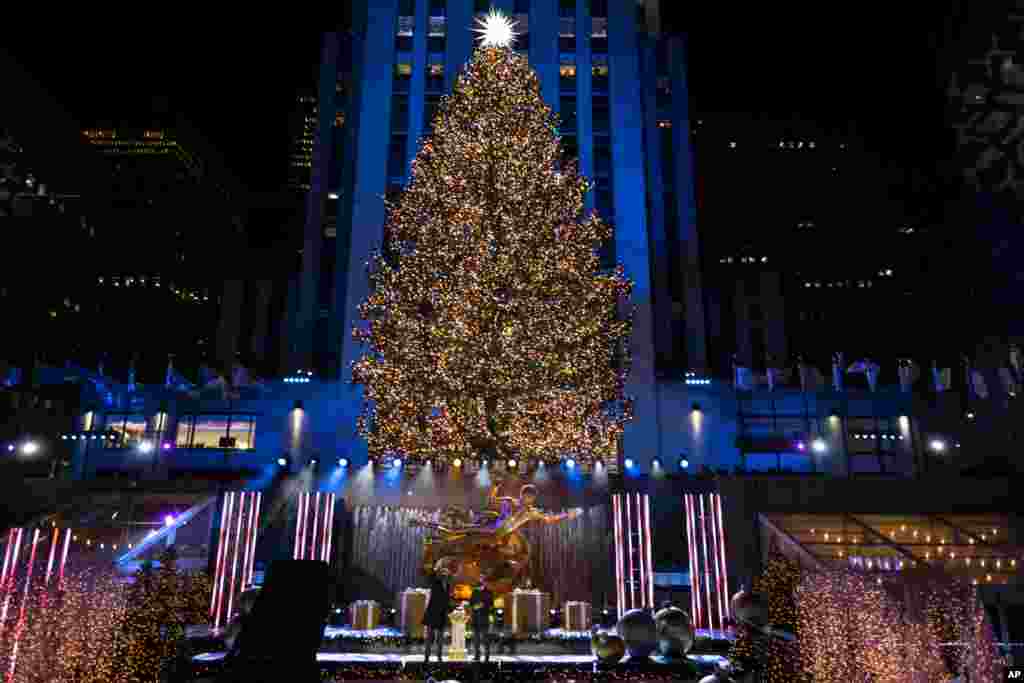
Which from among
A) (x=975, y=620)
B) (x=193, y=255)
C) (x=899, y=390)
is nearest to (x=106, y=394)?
(x=975, y=620)

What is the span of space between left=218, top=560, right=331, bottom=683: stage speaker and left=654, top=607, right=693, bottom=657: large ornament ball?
7.42 meters

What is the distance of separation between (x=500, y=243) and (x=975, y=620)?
1376 cm

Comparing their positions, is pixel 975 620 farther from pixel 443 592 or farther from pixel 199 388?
pixel 199 388

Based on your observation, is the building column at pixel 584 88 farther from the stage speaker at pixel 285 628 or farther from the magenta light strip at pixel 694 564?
the stage speaker at pixel 285 628

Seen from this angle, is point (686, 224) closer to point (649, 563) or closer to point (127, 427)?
point (649, 563)

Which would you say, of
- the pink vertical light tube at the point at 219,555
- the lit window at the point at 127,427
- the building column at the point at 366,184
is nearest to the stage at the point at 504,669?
the pink vertical light tube at the point at 219,555

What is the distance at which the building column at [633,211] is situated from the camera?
2692 centimetres

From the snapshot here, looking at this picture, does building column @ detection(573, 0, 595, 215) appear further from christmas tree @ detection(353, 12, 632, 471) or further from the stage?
the stage

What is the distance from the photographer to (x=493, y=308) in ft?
60.3

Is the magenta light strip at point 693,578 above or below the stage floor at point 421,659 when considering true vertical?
above

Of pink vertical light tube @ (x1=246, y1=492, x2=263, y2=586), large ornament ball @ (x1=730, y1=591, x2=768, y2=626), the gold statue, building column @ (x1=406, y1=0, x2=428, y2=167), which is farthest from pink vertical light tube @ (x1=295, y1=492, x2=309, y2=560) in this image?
building column @ (x1=406, y1=0, x2=428, y2=167)

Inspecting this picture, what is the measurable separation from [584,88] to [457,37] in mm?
6866

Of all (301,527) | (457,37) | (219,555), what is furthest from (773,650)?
(457,37)

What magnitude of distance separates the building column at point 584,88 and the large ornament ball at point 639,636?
2160cm
